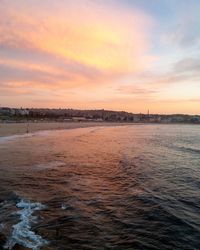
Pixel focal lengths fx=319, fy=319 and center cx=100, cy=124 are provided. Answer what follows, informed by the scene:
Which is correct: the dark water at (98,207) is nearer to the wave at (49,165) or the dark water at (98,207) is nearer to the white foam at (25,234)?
the white foam at (25,234)

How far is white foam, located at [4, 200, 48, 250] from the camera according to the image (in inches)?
419

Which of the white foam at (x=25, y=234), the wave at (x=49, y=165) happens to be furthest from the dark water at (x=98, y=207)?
the wave at (x=49, y=165)

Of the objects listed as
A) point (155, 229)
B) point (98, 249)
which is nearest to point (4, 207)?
point (98, 249)

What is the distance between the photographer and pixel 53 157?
32.3 m

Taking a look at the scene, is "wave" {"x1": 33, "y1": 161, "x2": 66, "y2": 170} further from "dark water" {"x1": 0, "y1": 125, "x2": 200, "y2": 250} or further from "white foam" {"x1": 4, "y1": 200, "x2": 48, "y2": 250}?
"white foam" {"x1": 4, "y1": 200, "x2": 48, "y2": 250}

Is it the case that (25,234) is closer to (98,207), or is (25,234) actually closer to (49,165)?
(98,207)

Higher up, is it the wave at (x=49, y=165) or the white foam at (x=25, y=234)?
the white foam at (x=25, y=234)

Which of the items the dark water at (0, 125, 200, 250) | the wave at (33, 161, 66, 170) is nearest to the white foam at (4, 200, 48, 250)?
the dark water at (0, 125, 200, 250)

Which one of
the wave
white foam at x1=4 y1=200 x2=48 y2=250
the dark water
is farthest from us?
the wave

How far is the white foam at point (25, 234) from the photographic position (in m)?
10.6

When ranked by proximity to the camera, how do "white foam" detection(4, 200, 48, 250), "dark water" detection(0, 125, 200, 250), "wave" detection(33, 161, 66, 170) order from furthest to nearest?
"wave" detection(33, 161, 66, 170)
"dark water" detection(0, 125, 200, 250)
"white foam" detection(4, 200, 48, 250)

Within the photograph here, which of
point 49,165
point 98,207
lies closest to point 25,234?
point 98,207

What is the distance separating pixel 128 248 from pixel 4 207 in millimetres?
6428

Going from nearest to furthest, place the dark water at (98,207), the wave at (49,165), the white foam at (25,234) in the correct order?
the white foam at (25,234) → the dark water at (98,207) → the wave at (49,165)
